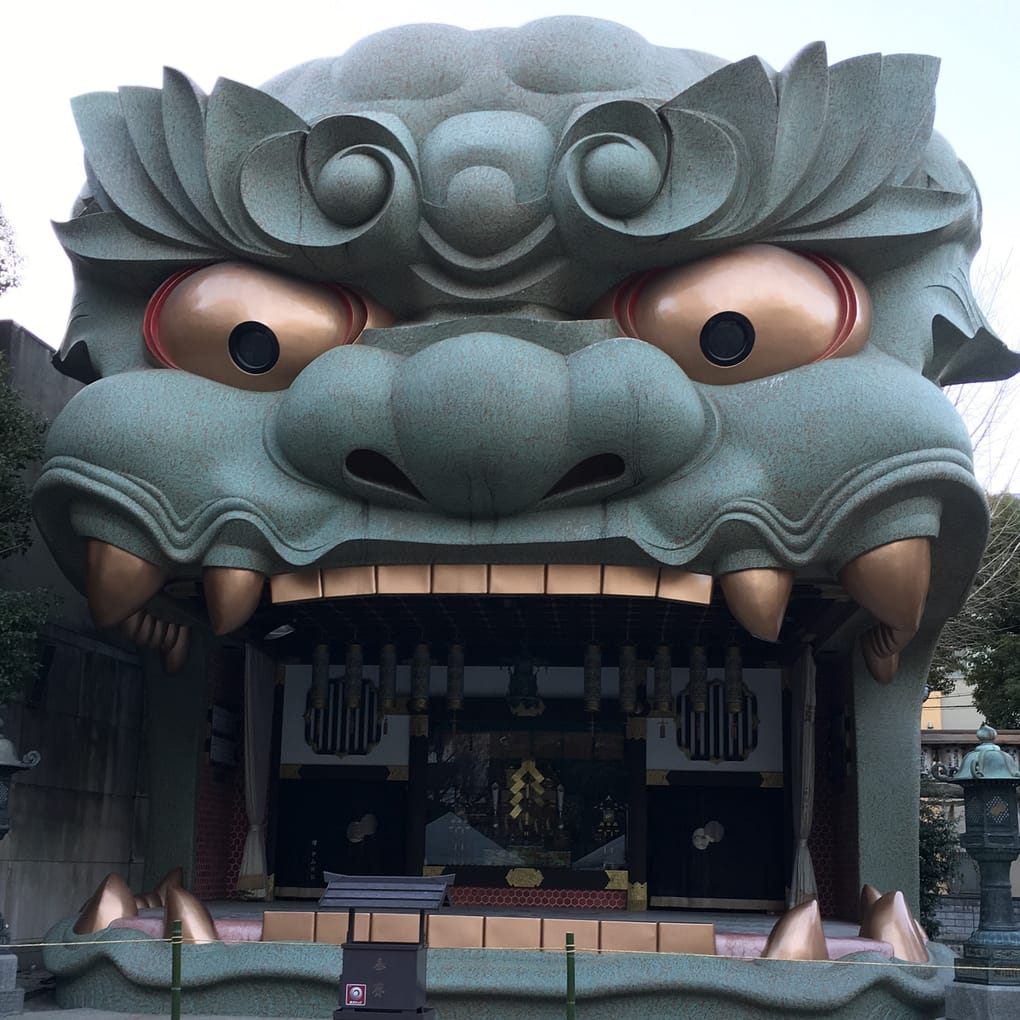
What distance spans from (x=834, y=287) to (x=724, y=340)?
100cm

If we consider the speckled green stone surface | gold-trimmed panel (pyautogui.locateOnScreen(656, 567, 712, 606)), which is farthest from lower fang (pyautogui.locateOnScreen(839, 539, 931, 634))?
the speckled green stone surface

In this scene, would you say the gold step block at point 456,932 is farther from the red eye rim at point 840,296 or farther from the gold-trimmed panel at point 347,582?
the red eye rim at point 840,296

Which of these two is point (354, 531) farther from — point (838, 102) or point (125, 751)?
point (125, 751)

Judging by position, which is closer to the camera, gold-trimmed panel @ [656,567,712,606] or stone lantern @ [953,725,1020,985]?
stone lantern @ [953,725,1020,985]

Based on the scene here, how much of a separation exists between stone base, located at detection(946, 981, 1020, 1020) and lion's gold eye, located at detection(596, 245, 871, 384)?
15.2ft

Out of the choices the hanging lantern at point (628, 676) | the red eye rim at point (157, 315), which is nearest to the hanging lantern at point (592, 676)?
the hanging lantern at point (628, 676)

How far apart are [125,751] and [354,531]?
6320 mm

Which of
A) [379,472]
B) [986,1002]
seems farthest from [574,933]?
[379,472]

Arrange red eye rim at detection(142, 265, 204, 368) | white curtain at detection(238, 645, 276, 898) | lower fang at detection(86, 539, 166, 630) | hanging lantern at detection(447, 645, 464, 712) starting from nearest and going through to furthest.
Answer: lower fang at detection(86, 539, 166, 630)
red eye rim at detection(142, 265, 204, 368)
hanging lantern at detection(447, 645, 464, 712)
white curtain at detection(238, 645, 276, 898)

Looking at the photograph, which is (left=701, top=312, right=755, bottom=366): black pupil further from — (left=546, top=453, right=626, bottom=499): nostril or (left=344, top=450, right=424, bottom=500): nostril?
(left=344, top=450, right=424, bottom=500): nostril

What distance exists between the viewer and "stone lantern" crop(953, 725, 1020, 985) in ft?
30.9

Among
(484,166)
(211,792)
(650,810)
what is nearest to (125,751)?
(211,792)

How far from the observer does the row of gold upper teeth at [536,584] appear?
9.89m

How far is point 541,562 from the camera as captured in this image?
33.7ft
